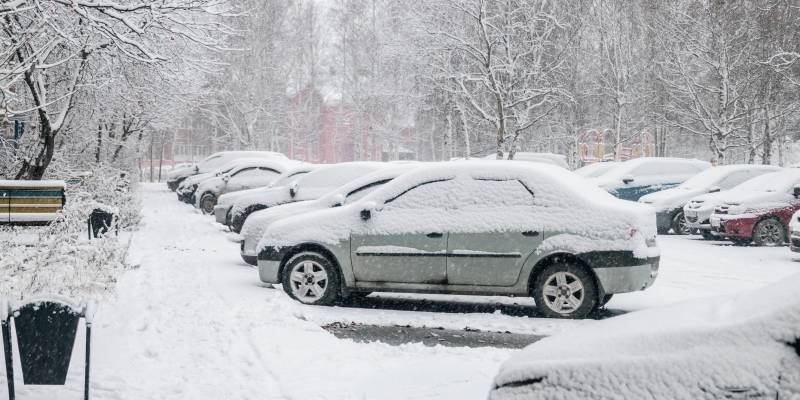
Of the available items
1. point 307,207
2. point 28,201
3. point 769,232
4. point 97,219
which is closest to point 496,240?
point 307,207

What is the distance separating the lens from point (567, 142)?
44969mm

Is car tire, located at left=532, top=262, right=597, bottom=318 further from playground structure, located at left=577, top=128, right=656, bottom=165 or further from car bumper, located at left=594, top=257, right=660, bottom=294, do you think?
playground structure, located at left=577, top=128, right=656, bottom=165

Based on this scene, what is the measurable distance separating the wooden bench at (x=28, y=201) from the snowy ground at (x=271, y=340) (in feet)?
10.1

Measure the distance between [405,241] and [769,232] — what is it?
10279mm

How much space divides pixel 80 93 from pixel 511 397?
15578 millimetres

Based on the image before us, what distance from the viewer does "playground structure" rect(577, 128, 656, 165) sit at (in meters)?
39.5

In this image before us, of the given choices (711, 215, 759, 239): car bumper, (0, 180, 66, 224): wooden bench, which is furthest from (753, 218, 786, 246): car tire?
(0, 180, 66, 224): wooden bench

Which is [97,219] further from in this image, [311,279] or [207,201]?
[207,201]

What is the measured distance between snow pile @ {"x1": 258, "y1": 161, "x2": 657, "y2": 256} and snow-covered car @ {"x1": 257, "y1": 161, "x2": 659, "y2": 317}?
1 cm

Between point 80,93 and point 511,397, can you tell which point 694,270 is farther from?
point 80,93

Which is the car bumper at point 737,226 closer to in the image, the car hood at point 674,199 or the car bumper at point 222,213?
the car hood at point 674,199

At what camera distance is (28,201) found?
13953 millimetres

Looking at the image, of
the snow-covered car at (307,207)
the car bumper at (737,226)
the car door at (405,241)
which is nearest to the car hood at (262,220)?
the snow-covered car at (307,207)

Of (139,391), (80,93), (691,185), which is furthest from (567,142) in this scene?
(139,391)
